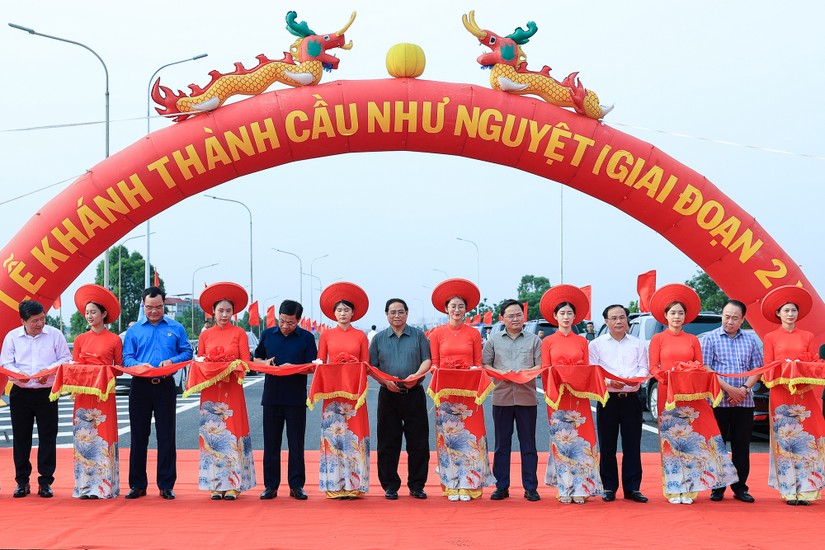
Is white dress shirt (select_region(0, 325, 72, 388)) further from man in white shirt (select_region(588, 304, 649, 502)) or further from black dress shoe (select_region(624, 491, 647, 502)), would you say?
black dress shoe (select_region(624, 491, 647, 502))

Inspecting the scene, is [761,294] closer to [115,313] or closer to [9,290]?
[115,313]

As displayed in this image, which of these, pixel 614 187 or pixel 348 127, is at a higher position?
pixel 348 127

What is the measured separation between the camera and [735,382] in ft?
23.5

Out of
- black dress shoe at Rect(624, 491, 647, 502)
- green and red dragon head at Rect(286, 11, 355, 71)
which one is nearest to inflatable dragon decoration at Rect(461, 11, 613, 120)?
green and red dragon head at Rect(286, 11, 355, 71)

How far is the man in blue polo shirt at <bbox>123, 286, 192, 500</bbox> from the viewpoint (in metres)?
7.15

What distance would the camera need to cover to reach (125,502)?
6.96 metres

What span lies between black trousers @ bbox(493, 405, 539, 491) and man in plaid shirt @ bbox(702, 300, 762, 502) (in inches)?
57.5

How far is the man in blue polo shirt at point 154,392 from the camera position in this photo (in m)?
7.15

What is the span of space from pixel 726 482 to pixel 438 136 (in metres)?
4.09

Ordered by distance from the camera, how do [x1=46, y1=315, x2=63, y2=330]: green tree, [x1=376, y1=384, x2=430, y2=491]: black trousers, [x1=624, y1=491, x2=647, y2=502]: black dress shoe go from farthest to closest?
[x1=46, y1=315, x2=63, y2=330]: green tree → [x1=376, y1=384, x2=430, y2=491]: black trousers → [x1=624, y1=491, x2=647, y2=502]: black dress shoe

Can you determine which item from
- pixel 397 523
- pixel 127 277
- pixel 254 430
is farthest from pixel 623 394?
pixel 127 277

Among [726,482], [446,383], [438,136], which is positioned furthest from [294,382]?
[726,482]

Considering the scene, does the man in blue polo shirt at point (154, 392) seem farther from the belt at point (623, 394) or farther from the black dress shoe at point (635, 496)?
the black dress shoe at point (635, 496)

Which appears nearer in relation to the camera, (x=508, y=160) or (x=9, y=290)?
(x=9, y=290)
